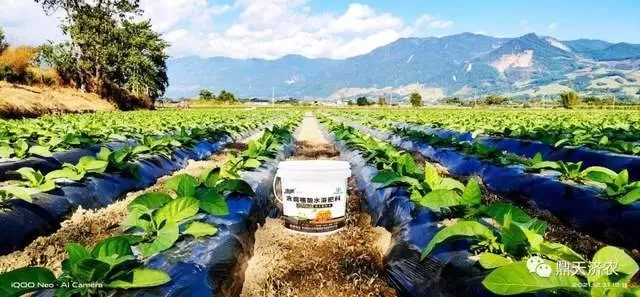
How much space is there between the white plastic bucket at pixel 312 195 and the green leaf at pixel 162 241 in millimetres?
1084

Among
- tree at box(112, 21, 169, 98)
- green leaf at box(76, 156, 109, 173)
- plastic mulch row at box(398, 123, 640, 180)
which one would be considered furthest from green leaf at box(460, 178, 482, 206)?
tree at box(112, 21, 169, 98)

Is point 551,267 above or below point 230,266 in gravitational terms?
above

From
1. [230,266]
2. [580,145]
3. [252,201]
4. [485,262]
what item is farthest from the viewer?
[580,145]

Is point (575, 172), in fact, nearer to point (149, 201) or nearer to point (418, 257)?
point (418, 257)

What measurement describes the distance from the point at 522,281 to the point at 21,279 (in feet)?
5.36

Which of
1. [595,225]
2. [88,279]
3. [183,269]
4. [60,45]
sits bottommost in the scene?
[595,225]

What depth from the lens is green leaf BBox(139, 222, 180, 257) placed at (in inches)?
83.4

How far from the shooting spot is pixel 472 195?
8.74ft

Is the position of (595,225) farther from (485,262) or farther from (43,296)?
(43,296)

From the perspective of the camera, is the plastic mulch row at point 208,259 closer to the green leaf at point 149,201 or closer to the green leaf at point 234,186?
the green leaf at point 234,186

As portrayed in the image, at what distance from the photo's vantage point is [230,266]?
256 centimetres

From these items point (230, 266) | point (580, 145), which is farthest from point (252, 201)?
point (580, 145)

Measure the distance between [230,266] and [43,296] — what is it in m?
0.99

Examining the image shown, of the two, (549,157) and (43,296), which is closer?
(43,296)
